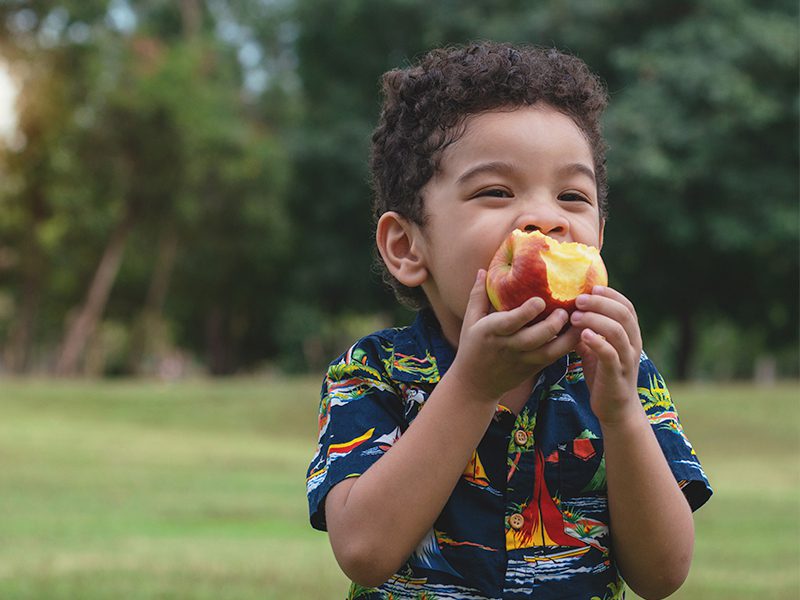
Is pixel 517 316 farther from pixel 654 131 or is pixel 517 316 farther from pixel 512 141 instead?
pixel 654 131

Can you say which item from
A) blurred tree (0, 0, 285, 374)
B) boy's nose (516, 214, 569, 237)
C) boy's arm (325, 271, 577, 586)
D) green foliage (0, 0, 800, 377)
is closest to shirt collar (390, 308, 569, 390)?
boy's arm (325, 271, 577, 586)

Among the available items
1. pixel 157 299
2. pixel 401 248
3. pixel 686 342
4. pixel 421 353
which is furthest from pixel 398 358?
pixel 157 299

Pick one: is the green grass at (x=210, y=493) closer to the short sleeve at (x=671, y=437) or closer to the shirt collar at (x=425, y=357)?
the shirt collar at (x=425, y=357)

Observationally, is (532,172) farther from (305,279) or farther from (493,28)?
(305,279)

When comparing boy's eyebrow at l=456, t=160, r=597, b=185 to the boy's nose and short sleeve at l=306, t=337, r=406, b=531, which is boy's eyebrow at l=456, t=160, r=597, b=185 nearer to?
the boy's nose

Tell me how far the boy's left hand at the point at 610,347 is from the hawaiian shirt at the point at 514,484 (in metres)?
0.23

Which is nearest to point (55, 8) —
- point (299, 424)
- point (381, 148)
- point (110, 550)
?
point (299, 424)

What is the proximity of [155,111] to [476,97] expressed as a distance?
2371 centimetres

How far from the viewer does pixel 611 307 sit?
2176 mm

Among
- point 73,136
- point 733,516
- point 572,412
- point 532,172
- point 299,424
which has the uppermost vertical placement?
point 73,136

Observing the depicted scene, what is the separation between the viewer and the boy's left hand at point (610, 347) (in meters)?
2.15

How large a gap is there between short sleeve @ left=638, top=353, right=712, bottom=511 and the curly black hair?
0.52 metres

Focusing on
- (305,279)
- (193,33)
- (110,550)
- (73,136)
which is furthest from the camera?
(193,33)

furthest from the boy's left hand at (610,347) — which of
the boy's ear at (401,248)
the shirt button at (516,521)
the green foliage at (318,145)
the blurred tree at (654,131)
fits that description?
the green foliage at (318,145)
